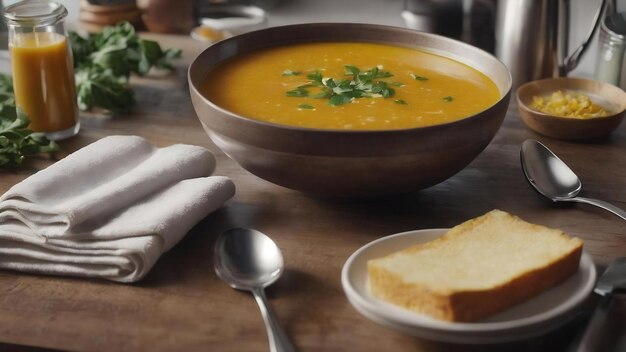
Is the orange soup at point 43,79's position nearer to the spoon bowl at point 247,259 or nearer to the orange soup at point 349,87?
the orange soup at point 349,87

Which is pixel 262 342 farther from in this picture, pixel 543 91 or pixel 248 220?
pixel 543 91

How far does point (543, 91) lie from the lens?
7.13 feet

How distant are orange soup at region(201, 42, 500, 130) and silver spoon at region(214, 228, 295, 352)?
0.86 feet

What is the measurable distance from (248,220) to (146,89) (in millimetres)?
831

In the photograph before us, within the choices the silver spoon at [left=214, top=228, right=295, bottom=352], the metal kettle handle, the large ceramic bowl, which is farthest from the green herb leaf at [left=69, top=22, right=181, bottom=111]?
the metal kettle handle

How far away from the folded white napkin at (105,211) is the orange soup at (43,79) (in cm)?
32

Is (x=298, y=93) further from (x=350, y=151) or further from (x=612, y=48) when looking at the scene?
(x=612, y=48)

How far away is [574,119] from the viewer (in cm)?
195

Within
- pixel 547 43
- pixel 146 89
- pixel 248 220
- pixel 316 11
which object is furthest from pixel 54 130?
pixel 316 11

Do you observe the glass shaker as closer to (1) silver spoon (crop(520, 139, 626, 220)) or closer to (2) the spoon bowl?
(1) silver spoon (crop(520, 139, 626, 220))

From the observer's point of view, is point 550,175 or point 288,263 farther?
point 550,175

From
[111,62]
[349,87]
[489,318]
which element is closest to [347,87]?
[349,87]

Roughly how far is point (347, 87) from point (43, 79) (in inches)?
28.1

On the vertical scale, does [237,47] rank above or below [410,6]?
above
